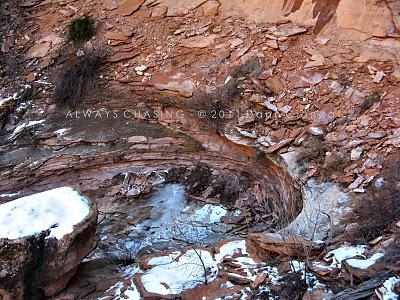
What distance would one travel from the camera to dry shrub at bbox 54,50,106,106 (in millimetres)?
9398

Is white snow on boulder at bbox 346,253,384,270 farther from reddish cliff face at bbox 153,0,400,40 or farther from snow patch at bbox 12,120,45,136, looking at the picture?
snow patch at bbox 12,120,45,136

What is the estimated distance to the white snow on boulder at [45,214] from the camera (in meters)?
5.37

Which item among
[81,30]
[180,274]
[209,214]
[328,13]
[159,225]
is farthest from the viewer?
[81,30]

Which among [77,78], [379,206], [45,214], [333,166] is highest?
[379,206]

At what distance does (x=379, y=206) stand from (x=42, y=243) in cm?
352

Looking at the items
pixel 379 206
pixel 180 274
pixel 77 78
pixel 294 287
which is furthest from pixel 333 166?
pixel 77 78

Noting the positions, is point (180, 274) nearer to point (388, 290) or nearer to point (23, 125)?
point (388, 290)

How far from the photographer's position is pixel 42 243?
5344 millimetres

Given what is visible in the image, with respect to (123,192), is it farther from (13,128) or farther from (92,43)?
(92,43)

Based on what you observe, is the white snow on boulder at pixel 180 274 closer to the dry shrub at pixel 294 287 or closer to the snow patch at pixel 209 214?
the dry shrub at pixel 294 287

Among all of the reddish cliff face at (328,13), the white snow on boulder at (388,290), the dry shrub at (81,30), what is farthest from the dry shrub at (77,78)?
the white snow on boulder at (388,290)

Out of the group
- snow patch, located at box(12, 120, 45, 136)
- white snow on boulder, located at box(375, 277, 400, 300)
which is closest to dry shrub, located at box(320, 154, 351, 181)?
white snow on boulder, located at box(375, 277, 400, 300)

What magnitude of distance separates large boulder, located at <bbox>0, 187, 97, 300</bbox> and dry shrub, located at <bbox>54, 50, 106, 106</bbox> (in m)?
3.84

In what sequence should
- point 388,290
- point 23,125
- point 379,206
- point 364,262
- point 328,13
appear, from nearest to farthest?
point 388,290
point 364,262
point 379,206
point 328,13
point 23,125
